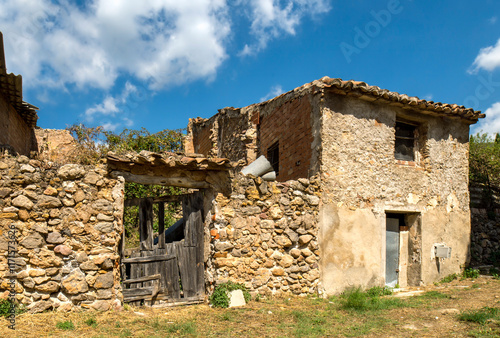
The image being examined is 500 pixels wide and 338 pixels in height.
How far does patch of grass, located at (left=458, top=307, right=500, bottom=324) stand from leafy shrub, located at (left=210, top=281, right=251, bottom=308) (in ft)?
11.1

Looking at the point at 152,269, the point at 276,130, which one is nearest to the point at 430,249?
the point at 276,130

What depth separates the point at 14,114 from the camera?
9.24 metres

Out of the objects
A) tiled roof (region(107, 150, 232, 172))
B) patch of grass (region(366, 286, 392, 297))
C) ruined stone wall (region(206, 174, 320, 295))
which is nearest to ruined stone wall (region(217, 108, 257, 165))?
ruined stone wall (region(206, 174, 320, 295))

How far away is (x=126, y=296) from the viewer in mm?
6371

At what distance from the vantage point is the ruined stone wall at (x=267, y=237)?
22.1 feet

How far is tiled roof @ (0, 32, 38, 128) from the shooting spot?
727 centimetres

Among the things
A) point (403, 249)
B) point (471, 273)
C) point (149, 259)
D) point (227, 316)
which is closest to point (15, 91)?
point (149, 259)

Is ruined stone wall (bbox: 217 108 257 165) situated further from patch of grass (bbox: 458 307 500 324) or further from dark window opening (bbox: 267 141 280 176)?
patch of grass (bbox: 458 307 500 324)

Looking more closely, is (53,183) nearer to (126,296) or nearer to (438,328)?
(126,296)

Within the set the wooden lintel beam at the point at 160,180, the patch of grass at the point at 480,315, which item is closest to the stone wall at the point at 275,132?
the wooden lintel beam at the point at 160,180

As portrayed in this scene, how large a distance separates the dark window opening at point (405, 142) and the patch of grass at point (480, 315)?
395cm

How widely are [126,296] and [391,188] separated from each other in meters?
5.73

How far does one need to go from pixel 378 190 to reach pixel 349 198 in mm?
806

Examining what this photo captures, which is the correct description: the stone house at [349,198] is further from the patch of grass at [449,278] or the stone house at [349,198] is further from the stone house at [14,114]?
the stone house at [14,114]
